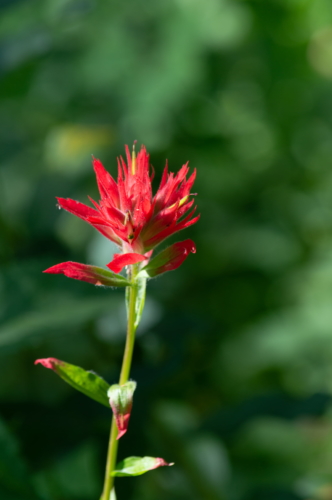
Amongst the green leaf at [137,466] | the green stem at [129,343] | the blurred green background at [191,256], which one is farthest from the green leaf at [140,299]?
the blurred green background at [191,256]

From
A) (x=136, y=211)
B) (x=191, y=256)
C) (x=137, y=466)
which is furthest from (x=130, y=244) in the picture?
(x=191, y=256)

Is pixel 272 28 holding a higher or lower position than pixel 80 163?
higher

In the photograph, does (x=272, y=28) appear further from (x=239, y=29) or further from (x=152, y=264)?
(x=152, y=264)

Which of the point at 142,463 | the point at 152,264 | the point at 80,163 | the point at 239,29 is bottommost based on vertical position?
the point at 142,463

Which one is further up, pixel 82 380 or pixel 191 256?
pixel 191 256

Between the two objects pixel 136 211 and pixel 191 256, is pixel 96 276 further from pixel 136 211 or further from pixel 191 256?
pixel 191 256

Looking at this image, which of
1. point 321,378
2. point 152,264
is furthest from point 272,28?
point 152,264
